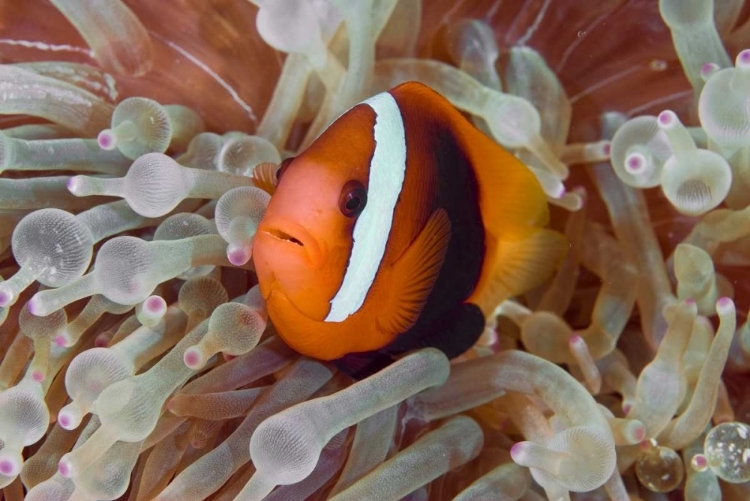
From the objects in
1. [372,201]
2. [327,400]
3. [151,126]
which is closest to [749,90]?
[372,201]

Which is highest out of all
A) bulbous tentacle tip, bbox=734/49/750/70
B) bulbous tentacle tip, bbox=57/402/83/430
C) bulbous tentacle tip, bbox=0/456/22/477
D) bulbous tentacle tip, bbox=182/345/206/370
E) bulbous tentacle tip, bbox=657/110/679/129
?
bulbous tentacle tip, bbox=734/49/750/70

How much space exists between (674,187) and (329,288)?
1.28 ft

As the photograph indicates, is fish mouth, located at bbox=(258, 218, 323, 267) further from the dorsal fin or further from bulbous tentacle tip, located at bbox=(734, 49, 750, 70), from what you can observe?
bulbous tentacle tip, located at bbox=(734, 49, 750, 70)

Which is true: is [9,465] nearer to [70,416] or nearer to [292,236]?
[70,416]

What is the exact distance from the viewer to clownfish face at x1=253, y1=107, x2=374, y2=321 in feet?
2.09

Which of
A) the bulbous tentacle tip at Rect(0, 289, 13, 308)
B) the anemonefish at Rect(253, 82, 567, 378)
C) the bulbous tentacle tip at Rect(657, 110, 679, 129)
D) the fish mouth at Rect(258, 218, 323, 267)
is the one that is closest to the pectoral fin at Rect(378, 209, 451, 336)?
the anemonefish at Rect(253, 82, 567, 378)

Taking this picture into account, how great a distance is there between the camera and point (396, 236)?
28.8 inches

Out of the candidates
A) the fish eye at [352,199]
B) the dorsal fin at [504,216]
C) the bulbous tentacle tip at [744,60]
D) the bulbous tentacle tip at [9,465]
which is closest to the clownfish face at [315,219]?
the fish eye at [352,199]

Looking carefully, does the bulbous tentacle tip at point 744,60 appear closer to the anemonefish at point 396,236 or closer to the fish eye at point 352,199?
the anemonefish at point 396,236

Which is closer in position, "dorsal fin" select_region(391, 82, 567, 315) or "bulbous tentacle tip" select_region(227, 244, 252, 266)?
"bulbous tentacle tip" select_region(227, 244, 252, 266)

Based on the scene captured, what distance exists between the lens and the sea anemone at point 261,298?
0.68 meters

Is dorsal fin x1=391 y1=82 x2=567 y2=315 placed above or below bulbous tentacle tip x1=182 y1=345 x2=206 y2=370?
above

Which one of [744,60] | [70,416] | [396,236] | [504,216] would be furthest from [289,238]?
[744,60]

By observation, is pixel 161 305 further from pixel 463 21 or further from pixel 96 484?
pixel 463 21
